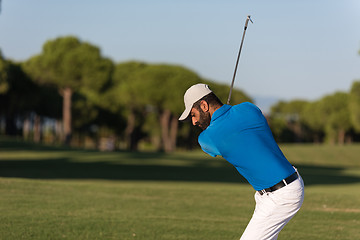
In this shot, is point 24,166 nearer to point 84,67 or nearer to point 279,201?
point 279,201

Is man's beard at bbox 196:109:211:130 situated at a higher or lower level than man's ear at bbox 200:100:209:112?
lower

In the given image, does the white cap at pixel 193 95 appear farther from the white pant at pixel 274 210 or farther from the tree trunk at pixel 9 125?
the tree trunk at pixel 9 125

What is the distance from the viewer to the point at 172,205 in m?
13.9

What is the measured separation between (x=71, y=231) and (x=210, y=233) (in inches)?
96.0

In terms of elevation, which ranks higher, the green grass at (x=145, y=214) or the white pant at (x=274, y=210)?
the white pant at (x=274, y=210)

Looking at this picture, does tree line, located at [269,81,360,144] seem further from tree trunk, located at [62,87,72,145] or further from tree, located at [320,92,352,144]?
tree trunk, located at [62,87,72,145]

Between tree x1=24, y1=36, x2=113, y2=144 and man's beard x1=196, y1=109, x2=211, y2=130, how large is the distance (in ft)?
214

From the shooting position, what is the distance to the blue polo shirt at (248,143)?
16.0ft

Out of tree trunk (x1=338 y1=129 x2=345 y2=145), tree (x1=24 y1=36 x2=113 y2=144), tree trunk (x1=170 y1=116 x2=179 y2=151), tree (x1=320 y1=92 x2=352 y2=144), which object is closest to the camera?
tree (x1=24 y1=36 x2=113 y2=144)

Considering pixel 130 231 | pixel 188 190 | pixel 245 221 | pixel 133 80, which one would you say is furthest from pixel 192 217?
pixel 133 80

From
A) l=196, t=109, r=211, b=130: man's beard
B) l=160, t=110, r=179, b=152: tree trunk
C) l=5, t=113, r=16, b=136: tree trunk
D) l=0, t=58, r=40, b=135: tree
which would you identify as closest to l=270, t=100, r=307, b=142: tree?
l=160, t=110, r=179, b=152: tree trunk

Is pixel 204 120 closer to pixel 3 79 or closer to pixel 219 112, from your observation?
pixel 219 112

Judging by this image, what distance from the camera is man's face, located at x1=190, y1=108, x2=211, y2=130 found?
16.6ft

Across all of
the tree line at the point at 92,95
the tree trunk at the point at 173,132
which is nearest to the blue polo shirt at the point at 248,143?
the tree line at the point at 92,95
